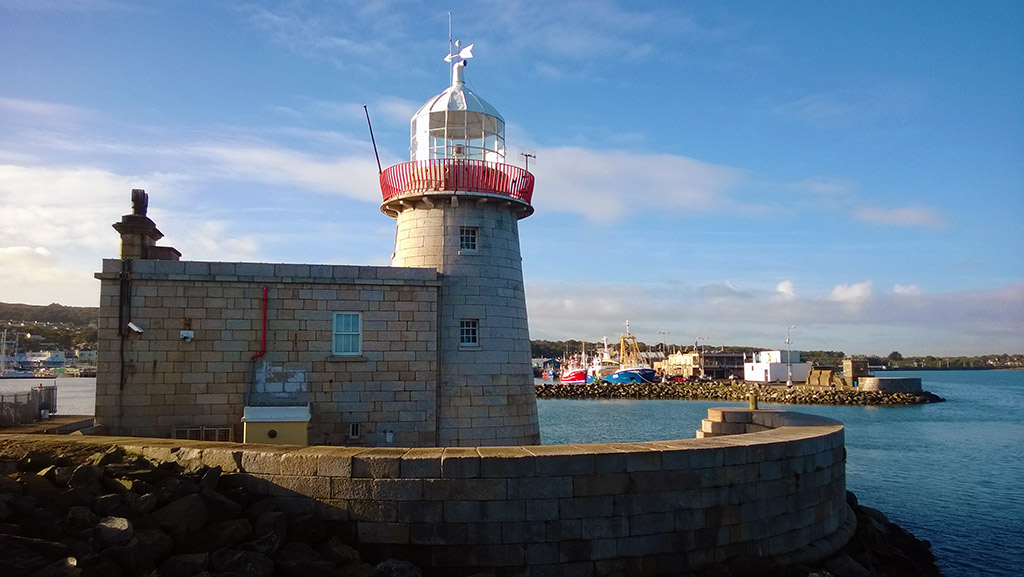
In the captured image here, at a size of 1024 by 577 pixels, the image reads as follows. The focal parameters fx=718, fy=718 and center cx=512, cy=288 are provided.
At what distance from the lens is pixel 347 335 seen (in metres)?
12.2

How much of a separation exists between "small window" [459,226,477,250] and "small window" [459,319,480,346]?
1.42 meters

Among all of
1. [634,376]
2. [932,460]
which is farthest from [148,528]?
[634,376]

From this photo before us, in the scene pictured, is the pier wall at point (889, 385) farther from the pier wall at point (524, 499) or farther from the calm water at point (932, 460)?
Answer: the pier wall at point (524, 499)

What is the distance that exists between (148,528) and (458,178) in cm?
849

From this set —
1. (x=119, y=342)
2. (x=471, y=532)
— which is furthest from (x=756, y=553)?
(x=119, y=342)

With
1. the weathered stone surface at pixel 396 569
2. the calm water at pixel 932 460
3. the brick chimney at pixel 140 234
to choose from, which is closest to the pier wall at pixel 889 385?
the calm water at pixel 932 460

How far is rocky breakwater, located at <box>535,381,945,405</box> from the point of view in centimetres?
5600

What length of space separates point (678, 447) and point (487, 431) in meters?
5.44

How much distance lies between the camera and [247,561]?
6223 mm

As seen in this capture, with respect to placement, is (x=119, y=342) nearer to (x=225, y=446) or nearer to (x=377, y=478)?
(x=225, y=446)

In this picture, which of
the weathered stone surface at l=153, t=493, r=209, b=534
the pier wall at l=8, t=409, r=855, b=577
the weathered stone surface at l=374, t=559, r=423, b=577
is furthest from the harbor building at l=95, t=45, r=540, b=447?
the weathered stone surface at l=374, t=559, r=423, b=577

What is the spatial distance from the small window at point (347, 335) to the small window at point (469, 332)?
6.33 ft

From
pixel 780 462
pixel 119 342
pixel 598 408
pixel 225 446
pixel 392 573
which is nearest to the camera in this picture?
pixel 392 573

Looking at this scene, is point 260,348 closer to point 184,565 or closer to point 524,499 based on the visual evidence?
point 184,565
